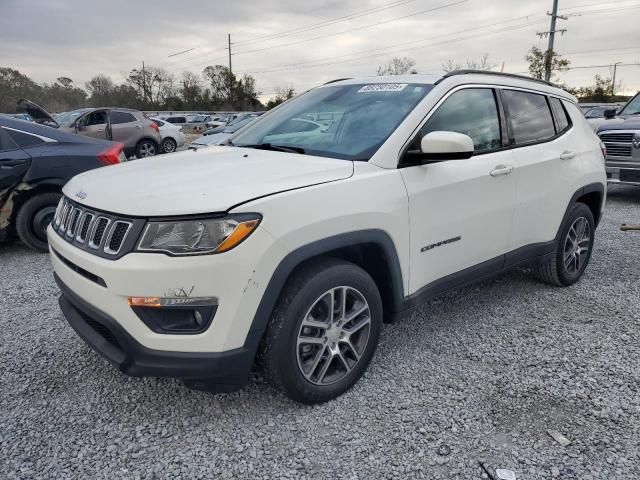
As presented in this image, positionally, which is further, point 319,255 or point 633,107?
point 633,107

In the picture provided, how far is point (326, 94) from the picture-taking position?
3619 mm

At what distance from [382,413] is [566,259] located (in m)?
2.60

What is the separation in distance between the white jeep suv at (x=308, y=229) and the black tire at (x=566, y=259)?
0.40 m

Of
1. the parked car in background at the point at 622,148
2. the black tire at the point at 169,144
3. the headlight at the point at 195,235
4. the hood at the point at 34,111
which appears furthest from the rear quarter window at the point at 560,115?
the black tire at the point at 169,144

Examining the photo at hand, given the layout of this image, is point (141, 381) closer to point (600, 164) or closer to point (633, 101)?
point (600, 164)

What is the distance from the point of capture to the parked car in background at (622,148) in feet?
26.8

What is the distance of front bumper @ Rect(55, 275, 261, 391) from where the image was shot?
87.0 inches

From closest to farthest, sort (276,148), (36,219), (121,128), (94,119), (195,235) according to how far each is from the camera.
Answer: (195,235) < (276,148) < (36,219) < (94,119) < (121,128)

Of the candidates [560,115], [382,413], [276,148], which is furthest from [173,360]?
[560,115]

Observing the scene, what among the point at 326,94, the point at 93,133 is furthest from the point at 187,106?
the point at 326,94

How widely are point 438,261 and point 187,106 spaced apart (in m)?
65.4

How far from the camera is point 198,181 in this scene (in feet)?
7.93

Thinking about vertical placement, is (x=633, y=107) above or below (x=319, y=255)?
above

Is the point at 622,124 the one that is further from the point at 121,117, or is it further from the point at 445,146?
the point at 121,117
